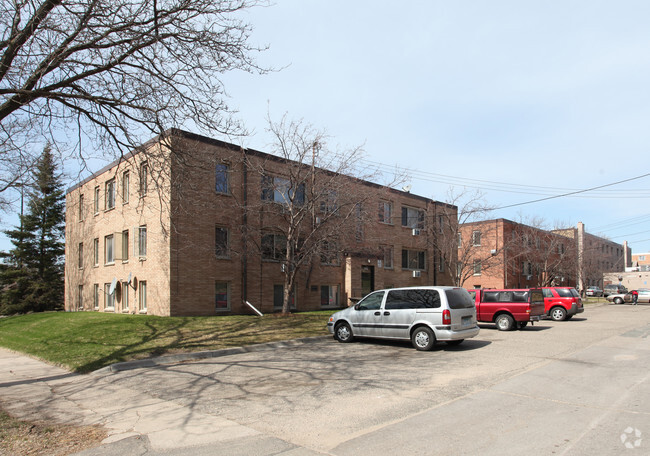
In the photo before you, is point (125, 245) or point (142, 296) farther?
point (125, 245)

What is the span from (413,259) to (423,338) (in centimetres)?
2078

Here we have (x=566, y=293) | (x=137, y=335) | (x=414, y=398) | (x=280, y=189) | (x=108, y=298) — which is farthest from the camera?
(x=566, y=293)

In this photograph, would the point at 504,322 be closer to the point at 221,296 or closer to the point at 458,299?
the point at 458,299

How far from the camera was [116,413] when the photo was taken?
708cm

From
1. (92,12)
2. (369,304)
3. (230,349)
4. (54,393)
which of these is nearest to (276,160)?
(369,304)

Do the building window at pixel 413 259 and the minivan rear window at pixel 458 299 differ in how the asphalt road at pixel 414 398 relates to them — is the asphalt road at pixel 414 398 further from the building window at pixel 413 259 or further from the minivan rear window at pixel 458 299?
the building window at pixel 413 259

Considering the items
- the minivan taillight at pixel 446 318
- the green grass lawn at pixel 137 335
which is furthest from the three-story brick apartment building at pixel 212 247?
the minivan taillight at pixel 446 318

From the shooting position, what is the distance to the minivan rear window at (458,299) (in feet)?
41.7

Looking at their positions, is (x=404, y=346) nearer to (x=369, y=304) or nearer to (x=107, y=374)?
(x=369, y=304)

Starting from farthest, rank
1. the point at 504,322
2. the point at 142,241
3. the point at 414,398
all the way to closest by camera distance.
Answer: the point at 142,241 < the point at 504,322 < the point at 414,398

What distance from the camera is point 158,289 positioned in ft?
64.7

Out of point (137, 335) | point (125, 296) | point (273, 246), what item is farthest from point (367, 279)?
point (137, 335)

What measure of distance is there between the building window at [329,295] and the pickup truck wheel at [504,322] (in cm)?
1020

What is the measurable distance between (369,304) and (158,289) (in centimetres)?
996
